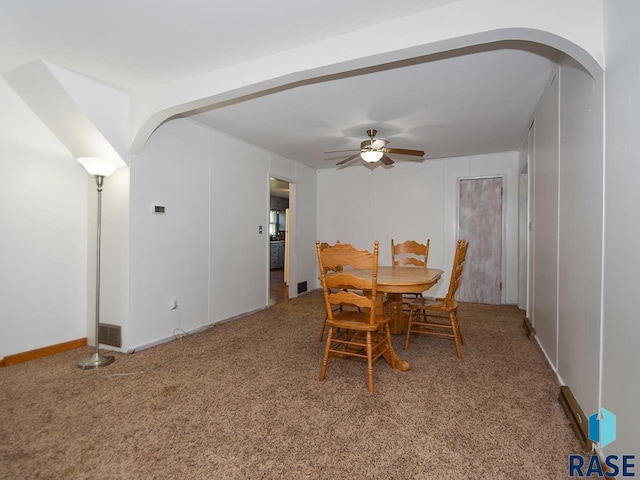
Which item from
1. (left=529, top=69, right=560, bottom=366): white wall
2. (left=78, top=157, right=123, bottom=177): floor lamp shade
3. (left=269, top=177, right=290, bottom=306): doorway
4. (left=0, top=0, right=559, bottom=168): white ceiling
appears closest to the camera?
(left=0, top=0, right=559, bottom=168): white ceiling

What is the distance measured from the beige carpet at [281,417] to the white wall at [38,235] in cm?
31

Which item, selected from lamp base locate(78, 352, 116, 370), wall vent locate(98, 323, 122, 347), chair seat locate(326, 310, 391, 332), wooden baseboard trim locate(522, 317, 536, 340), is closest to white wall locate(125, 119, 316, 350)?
wall vent locate(98, 323, 122, 347)

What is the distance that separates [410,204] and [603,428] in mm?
4447

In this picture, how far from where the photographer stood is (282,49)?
7.46 ft

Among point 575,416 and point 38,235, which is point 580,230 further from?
point 38,235

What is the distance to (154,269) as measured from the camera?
10.8 feet

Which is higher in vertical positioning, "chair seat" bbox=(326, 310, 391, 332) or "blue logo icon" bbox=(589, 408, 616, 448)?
"chair seat" bbox=(326, 310, 391, 332)

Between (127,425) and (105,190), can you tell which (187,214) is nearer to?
(105,190)

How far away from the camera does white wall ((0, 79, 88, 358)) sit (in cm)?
277

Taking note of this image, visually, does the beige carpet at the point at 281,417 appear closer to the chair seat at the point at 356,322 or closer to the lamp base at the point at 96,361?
the lamp base at the point at 96,361

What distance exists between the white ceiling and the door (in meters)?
1.32

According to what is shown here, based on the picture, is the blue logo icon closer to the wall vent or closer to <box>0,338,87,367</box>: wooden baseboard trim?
the wall vent

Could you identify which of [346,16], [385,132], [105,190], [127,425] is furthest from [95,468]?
[385,132]

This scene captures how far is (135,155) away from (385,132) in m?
2.81
